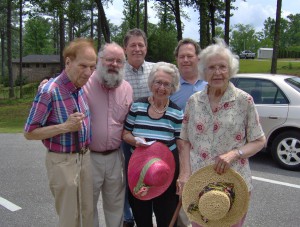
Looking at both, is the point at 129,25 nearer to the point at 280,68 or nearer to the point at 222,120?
the point at 280,68

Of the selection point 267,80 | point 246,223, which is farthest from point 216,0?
point 246,223

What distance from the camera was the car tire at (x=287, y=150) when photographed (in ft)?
19.7

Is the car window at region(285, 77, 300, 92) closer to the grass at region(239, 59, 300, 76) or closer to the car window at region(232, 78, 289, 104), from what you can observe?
the car window at region(232, 78, 289, 104)

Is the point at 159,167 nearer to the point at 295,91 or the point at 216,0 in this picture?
the point at 295,91

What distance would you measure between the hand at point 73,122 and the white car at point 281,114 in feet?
13.5

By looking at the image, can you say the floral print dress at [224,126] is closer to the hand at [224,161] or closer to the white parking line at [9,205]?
the hand at [224,161]

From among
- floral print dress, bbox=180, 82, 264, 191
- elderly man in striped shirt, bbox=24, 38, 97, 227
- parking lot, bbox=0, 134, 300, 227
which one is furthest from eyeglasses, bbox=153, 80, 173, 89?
parking lot, bbox=0, 134, 300, 227

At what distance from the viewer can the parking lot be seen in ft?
13.4

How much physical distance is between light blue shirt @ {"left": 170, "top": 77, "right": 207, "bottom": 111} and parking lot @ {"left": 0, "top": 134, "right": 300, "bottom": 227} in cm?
170

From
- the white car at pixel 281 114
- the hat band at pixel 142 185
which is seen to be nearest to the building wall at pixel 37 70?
the white car at pixel 281 114

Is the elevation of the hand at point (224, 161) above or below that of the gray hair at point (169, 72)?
below

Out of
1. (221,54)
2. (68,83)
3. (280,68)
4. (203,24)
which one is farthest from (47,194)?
(280,68)

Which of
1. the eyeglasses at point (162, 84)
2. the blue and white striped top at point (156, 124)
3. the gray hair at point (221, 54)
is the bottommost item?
the blue and white striped top at point (156, 124)

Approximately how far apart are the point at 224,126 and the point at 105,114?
1.11 m
